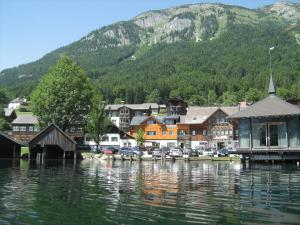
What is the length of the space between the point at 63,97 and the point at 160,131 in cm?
3946

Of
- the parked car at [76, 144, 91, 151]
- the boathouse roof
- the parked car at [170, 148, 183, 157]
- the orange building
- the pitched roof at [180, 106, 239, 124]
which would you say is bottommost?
the parked car at [170, 148, 183, 157]

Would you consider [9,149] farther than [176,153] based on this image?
No

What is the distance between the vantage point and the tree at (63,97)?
83.8 meters

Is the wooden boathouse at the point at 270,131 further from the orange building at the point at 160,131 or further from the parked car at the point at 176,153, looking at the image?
the orange building at the point at 160,131

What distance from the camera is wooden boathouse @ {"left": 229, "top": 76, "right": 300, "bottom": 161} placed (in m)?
55.1

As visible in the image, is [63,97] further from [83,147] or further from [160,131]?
[160,131]

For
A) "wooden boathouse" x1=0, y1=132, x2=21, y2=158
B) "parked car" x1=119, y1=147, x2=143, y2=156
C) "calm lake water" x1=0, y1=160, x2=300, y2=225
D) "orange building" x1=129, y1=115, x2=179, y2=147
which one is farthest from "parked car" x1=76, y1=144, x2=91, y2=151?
"calm lake water" x1=0, y1=160, x2=300, y2=225

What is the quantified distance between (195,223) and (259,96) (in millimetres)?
189936

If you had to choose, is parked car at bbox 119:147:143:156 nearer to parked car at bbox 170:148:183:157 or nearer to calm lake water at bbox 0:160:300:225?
parked car at bbox 170:148:183:157

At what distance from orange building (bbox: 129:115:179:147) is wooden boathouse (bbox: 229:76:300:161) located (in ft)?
188

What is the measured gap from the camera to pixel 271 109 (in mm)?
57469

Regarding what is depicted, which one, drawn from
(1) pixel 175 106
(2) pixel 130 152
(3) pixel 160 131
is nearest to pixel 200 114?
(3) pixel 160 131

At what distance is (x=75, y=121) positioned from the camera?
88125 mm

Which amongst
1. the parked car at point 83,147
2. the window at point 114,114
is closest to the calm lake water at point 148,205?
the parked car at point 83,147
